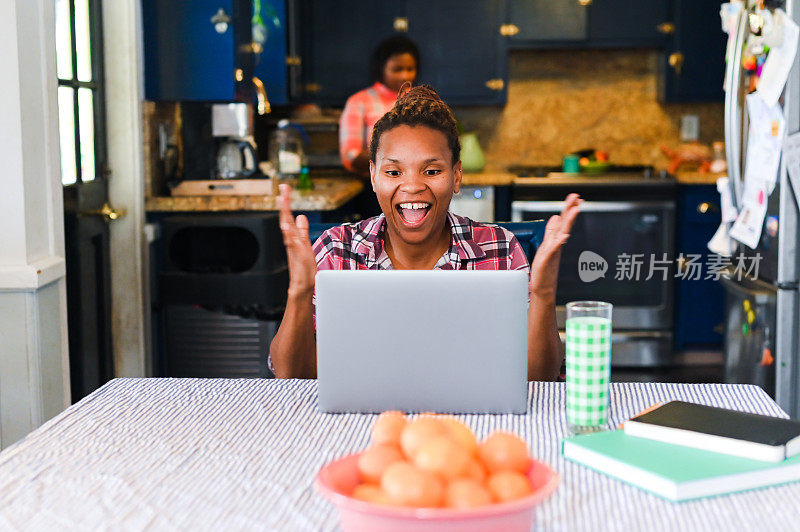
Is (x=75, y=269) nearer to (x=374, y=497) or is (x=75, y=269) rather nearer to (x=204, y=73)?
(x=204, y=73)

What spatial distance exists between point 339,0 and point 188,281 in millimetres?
1916

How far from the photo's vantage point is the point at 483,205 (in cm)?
452

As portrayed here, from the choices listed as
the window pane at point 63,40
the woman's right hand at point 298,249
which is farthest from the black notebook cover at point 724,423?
the window pane at point 63,40

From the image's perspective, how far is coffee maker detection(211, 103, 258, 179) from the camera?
12.7ft

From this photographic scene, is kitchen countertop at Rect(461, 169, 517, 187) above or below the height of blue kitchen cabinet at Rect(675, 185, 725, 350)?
above

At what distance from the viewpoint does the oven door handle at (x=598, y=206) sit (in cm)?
439

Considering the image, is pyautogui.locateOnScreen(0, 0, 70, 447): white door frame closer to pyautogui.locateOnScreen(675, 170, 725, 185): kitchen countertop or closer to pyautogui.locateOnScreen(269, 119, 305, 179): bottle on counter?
pyautogui.locateOnScreen(269, 119, 305, 179): bottle on counter

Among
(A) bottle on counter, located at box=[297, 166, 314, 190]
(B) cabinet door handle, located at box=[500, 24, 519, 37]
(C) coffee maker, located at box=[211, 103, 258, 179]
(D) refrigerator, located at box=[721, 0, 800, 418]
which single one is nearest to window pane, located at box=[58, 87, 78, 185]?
(C) coffee maker, located at box=[211, 103, 258, 179]

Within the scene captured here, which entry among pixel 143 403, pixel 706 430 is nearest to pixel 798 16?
pixel 706 430

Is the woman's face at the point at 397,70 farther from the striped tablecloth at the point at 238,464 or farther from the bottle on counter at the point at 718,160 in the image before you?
the striped tablecloth at the point at 238,464

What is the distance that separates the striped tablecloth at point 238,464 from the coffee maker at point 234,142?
232 cm

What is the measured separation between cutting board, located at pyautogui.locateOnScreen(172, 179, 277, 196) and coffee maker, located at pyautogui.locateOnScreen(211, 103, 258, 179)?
0.18 metres

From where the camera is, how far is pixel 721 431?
117cm

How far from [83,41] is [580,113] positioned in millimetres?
2736
